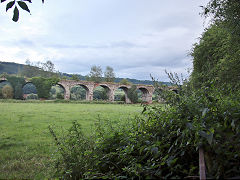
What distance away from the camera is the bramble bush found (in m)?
1.10

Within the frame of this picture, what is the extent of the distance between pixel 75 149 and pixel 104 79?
50818 mm

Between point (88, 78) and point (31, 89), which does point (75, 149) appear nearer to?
point (88, 78)

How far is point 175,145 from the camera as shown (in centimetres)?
154

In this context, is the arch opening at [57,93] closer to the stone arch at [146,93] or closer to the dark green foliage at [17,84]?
the dark green foliage at [17,84]

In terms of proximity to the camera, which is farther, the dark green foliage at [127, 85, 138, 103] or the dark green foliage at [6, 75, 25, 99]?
the dark green foliage at [127, 85, 138, 103]

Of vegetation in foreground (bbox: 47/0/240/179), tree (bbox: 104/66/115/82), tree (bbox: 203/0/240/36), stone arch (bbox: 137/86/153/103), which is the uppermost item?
tree (bbox: 104/66/115/82)

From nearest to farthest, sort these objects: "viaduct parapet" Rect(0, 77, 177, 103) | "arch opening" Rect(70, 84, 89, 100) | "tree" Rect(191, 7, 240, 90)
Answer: "tree" Rect(191, 7, 240, 90)
"viaduct parapet" Rect(0, 77, 177, 103)
"arch opening" Rect(70, 84, 89, 100)

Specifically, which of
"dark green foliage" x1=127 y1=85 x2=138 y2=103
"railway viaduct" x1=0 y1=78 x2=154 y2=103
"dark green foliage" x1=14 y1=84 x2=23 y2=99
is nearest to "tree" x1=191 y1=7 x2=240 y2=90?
"railway viaduct" x1=0 y1=78 x2=154 y2=103

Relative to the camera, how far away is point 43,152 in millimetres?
4035

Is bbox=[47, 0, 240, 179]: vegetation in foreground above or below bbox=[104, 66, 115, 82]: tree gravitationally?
below

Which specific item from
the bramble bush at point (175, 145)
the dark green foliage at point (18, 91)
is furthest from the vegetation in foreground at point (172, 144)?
the dark green foliage at point (18, 91)

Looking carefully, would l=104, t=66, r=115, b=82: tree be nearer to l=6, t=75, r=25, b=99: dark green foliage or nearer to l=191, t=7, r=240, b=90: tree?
l=6, t=75, r=25, b=99: dark green foliage

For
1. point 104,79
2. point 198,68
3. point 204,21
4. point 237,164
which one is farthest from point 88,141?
Answer: point 104,79

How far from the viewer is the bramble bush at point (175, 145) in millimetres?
1101
